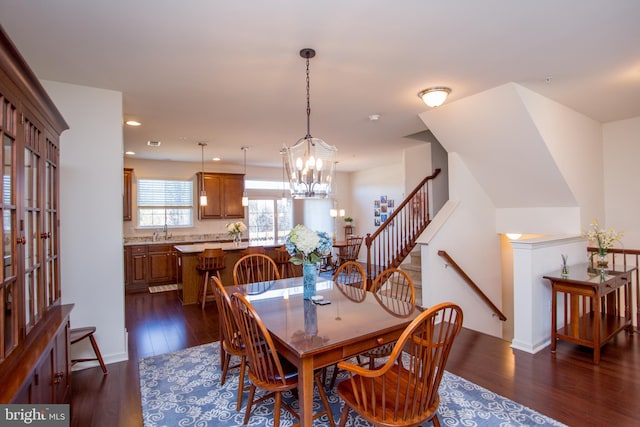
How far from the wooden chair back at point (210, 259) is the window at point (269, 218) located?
130 inches

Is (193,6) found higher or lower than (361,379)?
higher

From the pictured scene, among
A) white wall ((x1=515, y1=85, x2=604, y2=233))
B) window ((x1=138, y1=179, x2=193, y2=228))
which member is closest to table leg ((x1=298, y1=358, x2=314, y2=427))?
white wall ((x1=515, y1=85, x2=604, y2=233))

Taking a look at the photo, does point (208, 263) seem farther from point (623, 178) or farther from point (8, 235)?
point (623, 178)

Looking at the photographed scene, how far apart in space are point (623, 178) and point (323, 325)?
5308 mm

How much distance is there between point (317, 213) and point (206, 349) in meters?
6.45

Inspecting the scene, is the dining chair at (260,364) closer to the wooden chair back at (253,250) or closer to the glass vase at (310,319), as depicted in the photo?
the glass vase at (310,319)

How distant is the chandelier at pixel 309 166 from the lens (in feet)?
9.00

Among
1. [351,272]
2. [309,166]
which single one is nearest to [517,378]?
[351,272]

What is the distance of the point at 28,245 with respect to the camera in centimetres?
176

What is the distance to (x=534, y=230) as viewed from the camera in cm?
459

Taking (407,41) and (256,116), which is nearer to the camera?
(407,41)

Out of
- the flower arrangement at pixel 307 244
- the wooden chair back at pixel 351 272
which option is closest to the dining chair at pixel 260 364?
the flower arrangement at pixel 307 244

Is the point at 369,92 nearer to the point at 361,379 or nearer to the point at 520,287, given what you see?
the point at 520,287

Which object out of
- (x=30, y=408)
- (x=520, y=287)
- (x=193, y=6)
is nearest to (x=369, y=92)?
(x=193, y=6)
